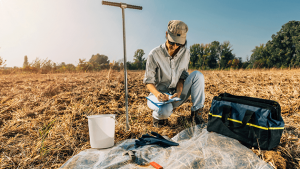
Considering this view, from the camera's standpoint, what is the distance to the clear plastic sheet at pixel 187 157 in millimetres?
1295

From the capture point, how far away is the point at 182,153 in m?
1.44

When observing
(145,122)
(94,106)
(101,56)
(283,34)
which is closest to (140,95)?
(94,106)

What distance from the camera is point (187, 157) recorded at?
1.37 metres

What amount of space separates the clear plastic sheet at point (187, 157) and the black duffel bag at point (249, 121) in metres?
0.10

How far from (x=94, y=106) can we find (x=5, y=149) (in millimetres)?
1442

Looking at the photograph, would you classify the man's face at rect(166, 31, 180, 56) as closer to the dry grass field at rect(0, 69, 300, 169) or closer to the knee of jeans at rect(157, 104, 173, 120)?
the knee of jeans at rect(157, 104, 173, 120)

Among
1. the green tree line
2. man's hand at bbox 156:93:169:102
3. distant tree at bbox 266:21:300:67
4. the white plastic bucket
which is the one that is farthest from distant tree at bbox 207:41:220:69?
the white plastic bucket

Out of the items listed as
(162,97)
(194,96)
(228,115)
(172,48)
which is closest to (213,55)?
(194,96)

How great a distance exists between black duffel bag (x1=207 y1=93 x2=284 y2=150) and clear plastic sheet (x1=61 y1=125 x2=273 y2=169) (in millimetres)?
104

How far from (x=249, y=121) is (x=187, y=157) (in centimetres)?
69

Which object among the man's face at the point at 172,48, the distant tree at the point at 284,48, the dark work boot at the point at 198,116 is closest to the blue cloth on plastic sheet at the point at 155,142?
the dark work boot at the point at 198,116

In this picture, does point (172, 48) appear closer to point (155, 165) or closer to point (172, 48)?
point (172, 48)

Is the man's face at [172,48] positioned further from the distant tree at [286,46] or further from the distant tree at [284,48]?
the distant tree at [286,46]

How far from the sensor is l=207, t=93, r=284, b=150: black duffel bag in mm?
1456
